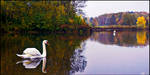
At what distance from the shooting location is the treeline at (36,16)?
105 feet

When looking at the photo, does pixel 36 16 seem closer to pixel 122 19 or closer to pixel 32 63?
pixel 32 63

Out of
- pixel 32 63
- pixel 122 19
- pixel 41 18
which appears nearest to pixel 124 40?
pixel 32 63

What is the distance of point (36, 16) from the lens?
34.4 meters

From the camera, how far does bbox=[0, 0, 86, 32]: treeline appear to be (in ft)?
105

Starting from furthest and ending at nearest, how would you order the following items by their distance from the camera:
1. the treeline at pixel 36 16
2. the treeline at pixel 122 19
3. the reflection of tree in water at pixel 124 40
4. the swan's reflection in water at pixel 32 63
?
the treeline at pixel 122 19, the treeline at pixel 36 16, the reflection of tree in water at pixel 124 40, the swan's reflection in water at pixel 32 63

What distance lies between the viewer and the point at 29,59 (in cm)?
893

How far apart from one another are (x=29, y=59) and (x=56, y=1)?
33023 mm

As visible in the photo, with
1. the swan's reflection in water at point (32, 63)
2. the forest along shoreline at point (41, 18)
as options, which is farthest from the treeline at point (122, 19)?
the swan's reflection in water at point (32, 63)

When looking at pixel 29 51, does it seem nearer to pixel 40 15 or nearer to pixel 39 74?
pixel 39 74

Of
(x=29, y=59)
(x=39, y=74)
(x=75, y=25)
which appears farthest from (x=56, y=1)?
(x=39, y=74)

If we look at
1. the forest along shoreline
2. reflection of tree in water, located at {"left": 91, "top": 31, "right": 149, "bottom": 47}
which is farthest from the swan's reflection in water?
the forest along shoreline

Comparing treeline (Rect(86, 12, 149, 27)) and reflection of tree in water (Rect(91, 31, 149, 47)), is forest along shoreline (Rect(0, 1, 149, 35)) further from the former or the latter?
treeline (Rect(86, 12, 149, 27))

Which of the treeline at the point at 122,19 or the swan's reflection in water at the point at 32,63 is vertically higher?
the treeline at the point at 122,19

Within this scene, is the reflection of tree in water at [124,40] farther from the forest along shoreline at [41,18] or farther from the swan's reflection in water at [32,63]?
the forest along shoreline at [41,18]
